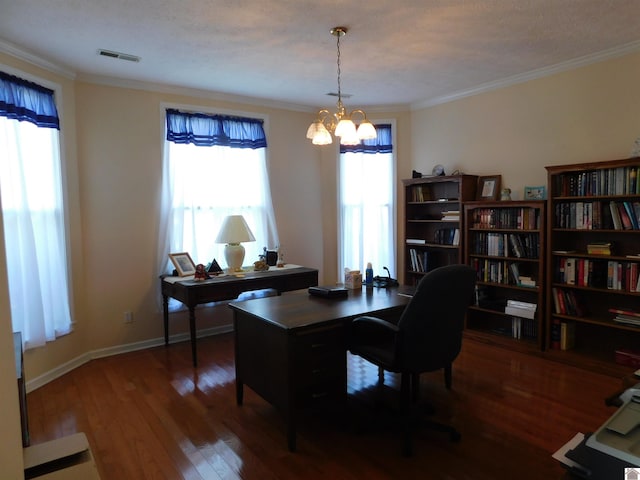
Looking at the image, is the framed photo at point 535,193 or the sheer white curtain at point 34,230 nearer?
the sheer white curtain at point 34,230

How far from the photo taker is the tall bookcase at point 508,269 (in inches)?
155

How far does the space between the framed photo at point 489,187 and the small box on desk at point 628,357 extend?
1783mm

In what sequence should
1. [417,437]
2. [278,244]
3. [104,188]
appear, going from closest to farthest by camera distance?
[417,437] → [104,188] → [278,244]

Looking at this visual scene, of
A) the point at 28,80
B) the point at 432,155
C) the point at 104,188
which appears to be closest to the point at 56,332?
the point at 104,188

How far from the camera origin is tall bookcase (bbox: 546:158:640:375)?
11.1 feet

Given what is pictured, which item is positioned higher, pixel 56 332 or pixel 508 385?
pixel 56 332

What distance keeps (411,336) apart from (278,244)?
2.95 metres

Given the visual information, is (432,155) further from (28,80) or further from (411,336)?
(28,80)

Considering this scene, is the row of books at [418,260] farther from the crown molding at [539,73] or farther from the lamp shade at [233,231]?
the lamp shade at [233,231]

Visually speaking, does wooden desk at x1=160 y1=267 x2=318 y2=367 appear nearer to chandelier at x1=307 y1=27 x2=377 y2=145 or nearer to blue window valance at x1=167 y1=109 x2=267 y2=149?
blue window valance at x1=167 y1=109 x2=267 y2=149

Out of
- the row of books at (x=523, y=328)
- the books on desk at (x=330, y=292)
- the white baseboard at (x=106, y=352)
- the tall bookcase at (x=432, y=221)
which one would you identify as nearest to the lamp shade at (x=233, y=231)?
the white baseboard at (x=106, y=352)

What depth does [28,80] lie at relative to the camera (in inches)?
133

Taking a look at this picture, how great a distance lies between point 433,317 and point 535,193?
247 centimetres

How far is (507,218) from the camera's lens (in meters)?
4.16
